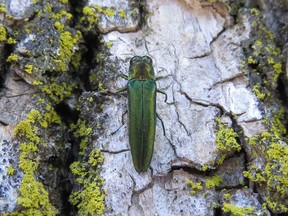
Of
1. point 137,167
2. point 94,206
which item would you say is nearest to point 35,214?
point 94,206

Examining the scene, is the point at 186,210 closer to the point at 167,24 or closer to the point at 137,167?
the point at 137,167

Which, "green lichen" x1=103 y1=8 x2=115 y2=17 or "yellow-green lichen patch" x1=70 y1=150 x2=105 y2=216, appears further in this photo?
"green lichen" x1=103 y1=8 x2=115 y2=17

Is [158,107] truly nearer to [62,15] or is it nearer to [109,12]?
[109,12]

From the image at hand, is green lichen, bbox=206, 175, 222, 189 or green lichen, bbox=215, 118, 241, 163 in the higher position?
green lichen, bbox=215, 118, 241, 163

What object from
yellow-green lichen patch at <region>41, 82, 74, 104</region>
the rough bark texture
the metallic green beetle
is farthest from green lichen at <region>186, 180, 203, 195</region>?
yellow-green lichen patch at <region>41, 82, 74, 104</region>

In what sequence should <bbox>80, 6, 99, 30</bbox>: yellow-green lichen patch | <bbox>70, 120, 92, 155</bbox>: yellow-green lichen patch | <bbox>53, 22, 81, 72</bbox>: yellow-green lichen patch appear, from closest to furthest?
<bbox>70, 120, 92, 155</bbox>: yellow-green lichen patch < <bbox>53, 22, 81, 72</bbox>: yellow-green lichen patch < <bbox>80, 6, 99, 30</bbox>: yellow-green lichen patch

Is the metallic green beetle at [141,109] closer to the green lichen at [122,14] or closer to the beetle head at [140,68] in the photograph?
the beetle head at [140,68]

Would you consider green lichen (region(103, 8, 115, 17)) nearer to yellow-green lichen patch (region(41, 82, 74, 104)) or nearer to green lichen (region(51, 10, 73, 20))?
green lichen (region(51, 10, 73, 20))
